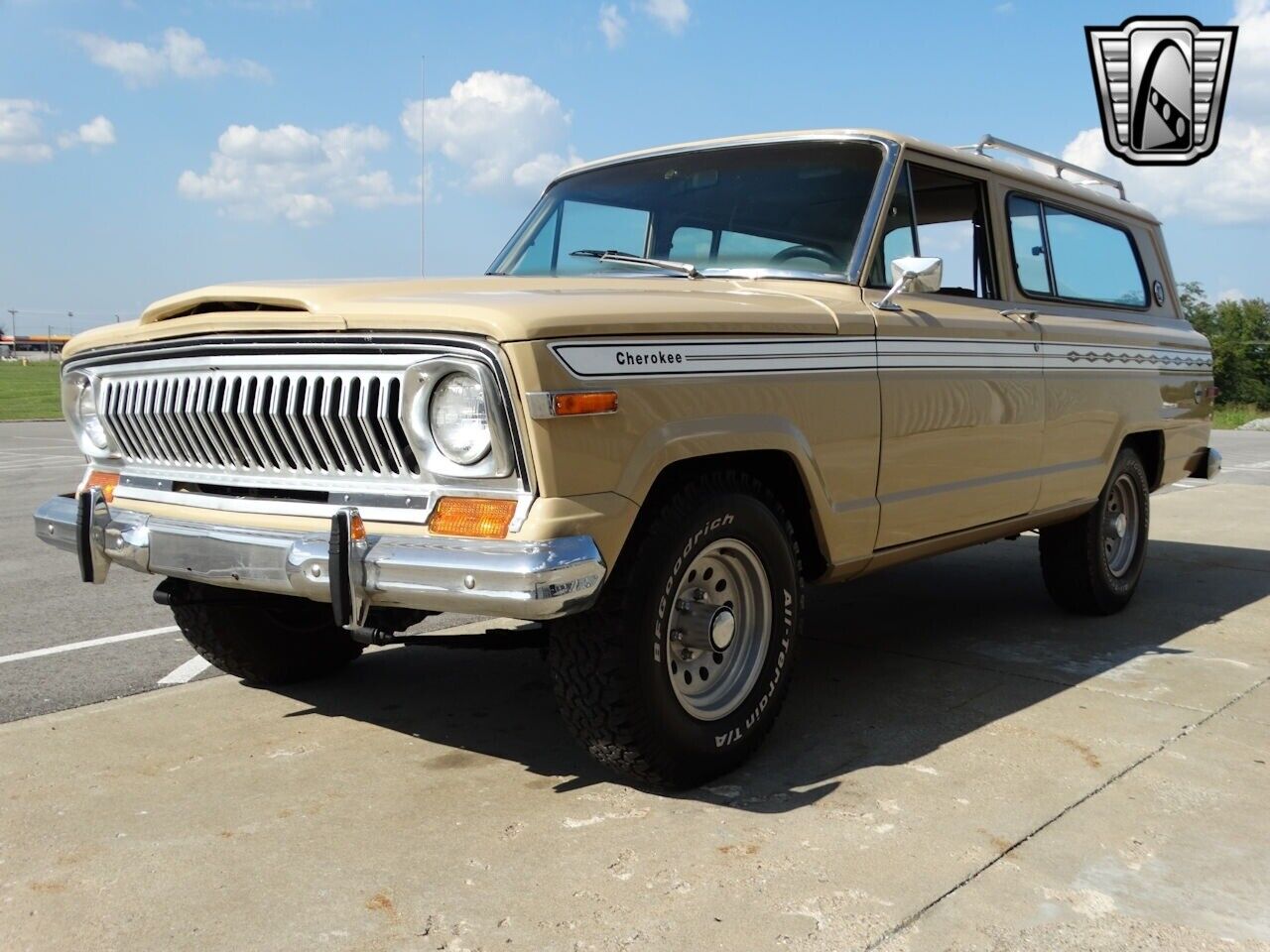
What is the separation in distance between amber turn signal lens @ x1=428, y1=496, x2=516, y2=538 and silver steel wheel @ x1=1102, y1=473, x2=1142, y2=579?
399cm

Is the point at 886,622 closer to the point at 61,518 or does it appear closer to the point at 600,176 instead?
the point at 600,176

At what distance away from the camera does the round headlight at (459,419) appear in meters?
2.90

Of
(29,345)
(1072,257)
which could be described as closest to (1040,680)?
(1072,257)

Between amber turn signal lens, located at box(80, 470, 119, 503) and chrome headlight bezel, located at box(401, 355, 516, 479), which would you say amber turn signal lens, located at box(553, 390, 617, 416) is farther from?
amber turn signal lens, located at box(80, 470, 119, 503)

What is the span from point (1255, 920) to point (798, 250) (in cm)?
247

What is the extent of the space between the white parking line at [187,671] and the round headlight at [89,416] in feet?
3.47

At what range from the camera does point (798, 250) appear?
13.8 feet

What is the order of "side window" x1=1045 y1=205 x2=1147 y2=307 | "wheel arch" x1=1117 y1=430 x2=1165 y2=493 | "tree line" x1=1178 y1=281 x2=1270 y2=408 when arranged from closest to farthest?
"side window" x1=1045 y1=205 x2=1147 y2=307
"wheel arch" x1=1117 y1=430 x2=1165 y2=493
"tree line" x1=1178 y1=281 x2=1270 y2=408

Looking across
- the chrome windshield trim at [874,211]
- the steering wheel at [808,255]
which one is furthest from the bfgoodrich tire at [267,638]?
the chrome windshield trim at [874,211]

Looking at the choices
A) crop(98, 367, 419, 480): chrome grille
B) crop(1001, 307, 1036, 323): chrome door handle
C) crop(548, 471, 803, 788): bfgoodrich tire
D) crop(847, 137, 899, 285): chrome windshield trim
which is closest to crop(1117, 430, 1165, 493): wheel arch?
crop(1001, 307, 1036, 323): chrome door handle

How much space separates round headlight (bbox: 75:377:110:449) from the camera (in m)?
3.89

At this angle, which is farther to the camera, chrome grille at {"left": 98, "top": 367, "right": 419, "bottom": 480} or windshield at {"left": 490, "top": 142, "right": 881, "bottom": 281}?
windshield at {"left": 490, "top": 142, "right": 881, "bottom": 281}

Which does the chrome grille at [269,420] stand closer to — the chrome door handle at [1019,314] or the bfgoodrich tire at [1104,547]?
the chrome door handle at [1019,314]

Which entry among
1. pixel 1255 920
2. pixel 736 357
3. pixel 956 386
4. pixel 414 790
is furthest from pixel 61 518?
pixel 1255 920
